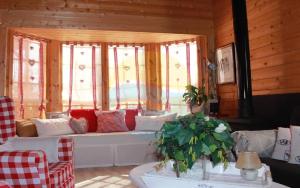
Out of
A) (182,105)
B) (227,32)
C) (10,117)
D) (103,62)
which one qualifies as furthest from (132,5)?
(10,117)

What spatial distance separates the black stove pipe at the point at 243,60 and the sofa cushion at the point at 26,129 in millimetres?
3134

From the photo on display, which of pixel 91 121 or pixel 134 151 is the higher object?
pixel 91 121

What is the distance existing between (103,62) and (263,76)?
3157 millimetres

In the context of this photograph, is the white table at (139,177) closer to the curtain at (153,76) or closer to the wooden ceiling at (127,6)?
the wooden ceiling at (127,6)

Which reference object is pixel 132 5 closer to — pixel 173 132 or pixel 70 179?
pixel 70 179

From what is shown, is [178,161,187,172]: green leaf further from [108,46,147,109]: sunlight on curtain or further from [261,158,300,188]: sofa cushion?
[108,46,147,109]: sunlight on curtain

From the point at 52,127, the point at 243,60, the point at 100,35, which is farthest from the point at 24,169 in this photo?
the point at 100,35

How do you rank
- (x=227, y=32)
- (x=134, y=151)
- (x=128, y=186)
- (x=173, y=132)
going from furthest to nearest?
(x=227, y=32) → (x=134, y=151) → (x=128, y=186) → (x=173, y=132)

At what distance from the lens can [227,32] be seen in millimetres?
5664

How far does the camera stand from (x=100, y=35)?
19.2ft

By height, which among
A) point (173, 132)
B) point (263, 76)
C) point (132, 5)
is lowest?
point (173, 132)

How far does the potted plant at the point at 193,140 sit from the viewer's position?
66.0 inches

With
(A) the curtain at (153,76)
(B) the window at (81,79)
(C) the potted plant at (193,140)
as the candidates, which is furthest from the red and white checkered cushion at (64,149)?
(A) the curtain at (153,76)

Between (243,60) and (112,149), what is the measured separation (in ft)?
8.11
